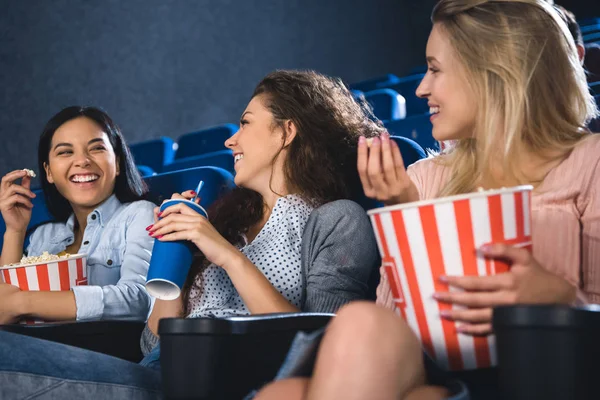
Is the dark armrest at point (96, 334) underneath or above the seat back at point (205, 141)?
above

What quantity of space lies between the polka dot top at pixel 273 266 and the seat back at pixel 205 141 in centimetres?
150

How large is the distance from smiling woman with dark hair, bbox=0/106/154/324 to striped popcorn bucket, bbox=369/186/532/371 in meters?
0.75

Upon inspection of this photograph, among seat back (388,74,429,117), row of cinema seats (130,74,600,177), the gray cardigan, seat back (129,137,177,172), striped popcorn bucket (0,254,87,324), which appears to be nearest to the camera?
the gray cardigan

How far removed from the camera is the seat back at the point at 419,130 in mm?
1665

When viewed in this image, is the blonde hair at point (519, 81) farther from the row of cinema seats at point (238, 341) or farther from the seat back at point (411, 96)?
the seat back at point (411, 96)

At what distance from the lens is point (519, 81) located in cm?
94

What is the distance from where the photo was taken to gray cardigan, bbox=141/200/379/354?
113 centimetres

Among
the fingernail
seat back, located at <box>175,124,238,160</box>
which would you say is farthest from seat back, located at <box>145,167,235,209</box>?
seat back, located at <box>175,124,238,160</box>

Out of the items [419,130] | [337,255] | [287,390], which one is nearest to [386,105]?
[419,130]

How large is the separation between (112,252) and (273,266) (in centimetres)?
44

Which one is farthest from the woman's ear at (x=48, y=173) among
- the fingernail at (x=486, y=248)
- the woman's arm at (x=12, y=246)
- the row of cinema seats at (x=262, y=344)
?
the fingernail at (x=486, y=248)

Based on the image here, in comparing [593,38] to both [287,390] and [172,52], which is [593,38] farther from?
[287,390]

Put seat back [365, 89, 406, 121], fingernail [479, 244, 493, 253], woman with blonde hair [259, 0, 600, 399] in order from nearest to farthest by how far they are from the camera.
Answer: fingernail [479, 244, 493, 253], woman with blonde hair [259, 0, 600, 399], seat back [365, 89, 406, 121]

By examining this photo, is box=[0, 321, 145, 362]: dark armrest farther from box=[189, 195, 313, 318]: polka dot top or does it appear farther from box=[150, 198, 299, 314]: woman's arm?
box=[150, 198, 299, 314]: woman's arm
